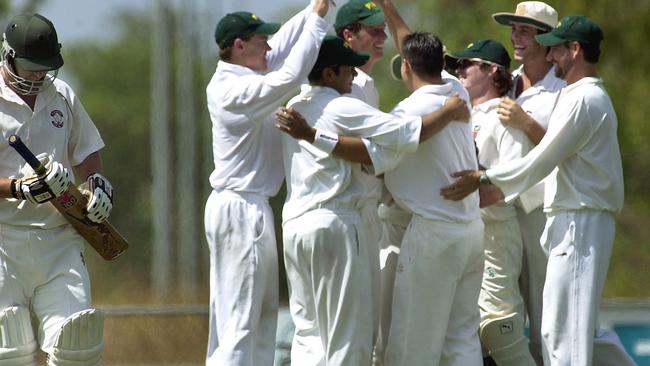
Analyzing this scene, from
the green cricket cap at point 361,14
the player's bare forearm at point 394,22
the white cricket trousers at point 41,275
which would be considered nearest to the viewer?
the white cricket trousers at point 41,275

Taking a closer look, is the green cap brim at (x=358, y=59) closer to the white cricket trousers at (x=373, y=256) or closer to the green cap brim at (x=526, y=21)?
the white cricket trousers at (x=373, y=256)

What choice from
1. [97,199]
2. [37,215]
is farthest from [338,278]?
[37,215]

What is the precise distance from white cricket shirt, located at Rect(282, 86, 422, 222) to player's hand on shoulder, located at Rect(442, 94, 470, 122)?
0.56 feet

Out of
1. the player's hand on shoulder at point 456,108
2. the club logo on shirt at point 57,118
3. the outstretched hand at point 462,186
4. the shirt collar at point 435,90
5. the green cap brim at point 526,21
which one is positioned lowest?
the outstretched hand at point 462,186

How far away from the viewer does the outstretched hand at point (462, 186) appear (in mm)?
7965

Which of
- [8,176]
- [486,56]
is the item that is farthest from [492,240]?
[8,176]

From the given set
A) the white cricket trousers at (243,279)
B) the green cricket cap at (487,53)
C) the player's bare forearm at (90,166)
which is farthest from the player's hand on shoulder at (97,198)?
the green cricket cap at (487,53)

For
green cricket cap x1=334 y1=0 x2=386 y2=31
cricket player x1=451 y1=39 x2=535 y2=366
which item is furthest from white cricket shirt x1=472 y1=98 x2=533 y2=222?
green cricket cap x1=334 y1=0 x2=386 y2=31

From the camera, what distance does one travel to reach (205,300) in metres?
17.0

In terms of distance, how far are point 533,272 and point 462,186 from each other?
915 millimetres

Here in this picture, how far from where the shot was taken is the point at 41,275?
7488 mm

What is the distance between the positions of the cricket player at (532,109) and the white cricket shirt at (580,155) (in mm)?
412

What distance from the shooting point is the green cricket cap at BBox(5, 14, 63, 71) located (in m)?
7.40

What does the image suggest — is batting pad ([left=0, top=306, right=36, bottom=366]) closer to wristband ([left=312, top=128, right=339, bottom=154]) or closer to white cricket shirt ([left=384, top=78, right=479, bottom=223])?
wristband ([left=312, top=128, right=339, bottom=154])
